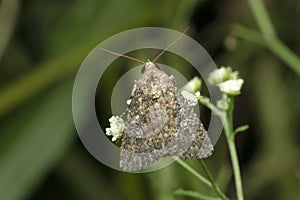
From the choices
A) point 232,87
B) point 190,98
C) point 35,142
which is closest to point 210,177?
point 190,98

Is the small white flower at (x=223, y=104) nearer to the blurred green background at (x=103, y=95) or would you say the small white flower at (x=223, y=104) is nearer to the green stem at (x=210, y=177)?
the green stem at (x=210, y=177)

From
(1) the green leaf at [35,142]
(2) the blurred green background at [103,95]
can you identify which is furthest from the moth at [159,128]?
(1) the green leaf at [35,142]

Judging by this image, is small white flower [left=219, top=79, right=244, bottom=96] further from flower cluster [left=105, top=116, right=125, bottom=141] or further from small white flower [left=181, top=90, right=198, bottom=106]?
flower cluster [left=105, top=116, right=125, bottom=141]

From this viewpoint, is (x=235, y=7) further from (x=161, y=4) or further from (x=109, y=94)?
(x=109, y=94)

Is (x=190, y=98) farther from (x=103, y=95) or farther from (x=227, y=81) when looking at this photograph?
(x=103, y=95)

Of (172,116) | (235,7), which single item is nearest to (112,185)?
(235,7)

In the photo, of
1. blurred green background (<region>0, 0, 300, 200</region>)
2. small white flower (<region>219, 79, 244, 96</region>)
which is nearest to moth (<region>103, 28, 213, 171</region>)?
small white flower (<region>219, 79, 244, 96</region>)
